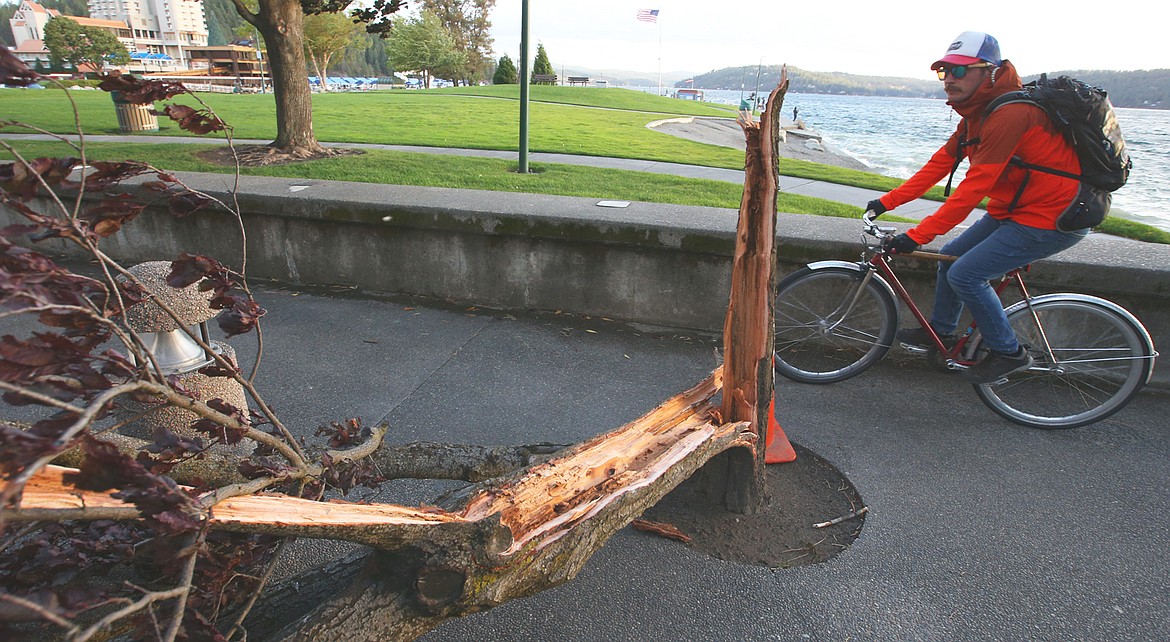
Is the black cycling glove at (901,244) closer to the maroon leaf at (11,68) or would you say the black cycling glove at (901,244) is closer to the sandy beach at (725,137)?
the maroon leaf at (11,68)

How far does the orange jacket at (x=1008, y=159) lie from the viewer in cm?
367

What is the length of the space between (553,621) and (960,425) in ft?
9.88

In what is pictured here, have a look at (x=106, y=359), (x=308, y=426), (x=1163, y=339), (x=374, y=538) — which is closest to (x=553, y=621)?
(x=374, y=538)

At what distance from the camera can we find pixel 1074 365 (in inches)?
179

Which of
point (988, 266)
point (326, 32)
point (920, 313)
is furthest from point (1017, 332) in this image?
point (326, 32)

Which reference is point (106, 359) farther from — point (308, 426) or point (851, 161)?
point (851, 161)

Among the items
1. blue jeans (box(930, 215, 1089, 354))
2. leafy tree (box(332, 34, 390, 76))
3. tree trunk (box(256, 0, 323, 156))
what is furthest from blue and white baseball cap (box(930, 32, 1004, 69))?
leafy tree (box(332, 34, 390, 76))

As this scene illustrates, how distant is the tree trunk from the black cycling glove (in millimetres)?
8263

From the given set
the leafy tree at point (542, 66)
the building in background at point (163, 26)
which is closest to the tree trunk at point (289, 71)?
the leafy tree at point (542, 66)

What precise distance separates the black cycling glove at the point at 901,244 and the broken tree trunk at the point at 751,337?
56.0 inches

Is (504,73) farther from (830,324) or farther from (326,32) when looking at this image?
(830,324)

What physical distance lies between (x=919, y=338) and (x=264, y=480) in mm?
4179

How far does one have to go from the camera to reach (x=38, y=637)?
2.01 meters

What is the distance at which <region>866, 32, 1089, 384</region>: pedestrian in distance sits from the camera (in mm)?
3723
